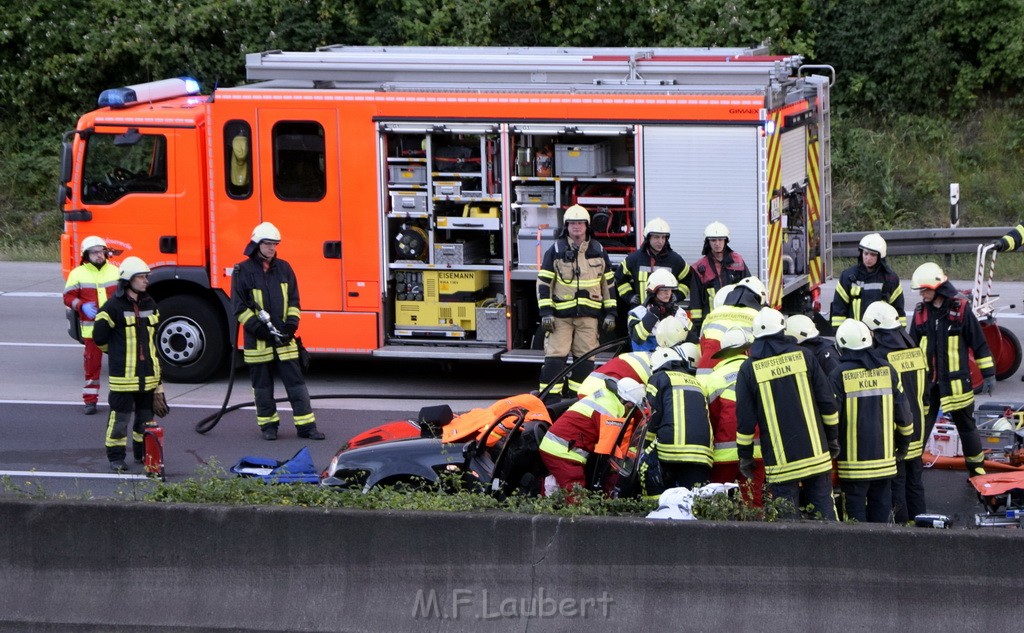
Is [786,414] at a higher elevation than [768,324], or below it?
below

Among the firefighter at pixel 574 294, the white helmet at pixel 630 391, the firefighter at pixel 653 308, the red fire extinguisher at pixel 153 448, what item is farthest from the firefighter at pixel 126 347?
the white helmet at pixel 630 391

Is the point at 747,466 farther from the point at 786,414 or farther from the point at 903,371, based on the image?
the point at 903,371

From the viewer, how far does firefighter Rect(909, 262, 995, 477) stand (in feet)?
29.3

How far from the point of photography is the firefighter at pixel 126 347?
972 centimetres

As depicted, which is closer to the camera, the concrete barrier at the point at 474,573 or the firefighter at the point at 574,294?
the concrete barrier at the point at 474,573

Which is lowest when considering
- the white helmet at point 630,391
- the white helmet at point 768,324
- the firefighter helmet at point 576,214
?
the white helmet at point 630,391

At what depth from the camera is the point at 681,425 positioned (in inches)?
279

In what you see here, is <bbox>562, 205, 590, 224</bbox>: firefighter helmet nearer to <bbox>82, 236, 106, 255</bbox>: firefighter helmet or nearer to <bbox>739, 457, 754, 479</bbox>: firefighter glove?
<bbox>82, 236, 106, 255</bbox>: firefighter helmet

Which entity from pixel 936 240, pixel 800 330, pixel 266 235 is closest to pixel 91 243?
pixel 266 235

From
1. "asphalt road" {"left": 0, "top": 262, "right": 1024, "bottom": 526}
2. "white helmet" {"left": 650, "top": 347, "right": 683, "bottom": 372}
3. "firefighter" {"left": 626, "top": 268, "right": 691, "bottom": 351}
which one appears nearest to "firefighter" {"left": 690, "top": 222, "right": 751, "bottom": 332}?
"firefighter" {"left": 626, "top": 268, "right": 691, "bottom": 351}

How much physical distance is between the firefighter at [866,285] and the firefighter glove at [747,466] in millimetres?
3534

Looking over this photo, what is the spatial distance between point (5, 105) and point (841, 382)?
21.6m

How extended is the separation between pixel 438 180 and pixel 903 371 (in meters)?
5.09

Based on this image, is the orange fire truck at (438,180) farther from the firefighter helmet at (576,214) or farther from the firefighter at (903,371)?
the firefighter at (903,371)
